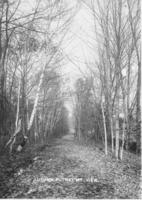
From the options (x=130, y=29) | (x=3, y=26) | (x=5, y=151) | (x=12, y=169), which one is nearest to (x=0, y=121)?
(x=5, y=151)

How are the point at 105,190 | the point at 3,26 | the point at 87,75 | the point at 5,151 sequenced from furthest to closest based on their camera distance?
1. the point at 87,75
2. the point at 5,151
3. the point at 3,26
4. the point at 105,190

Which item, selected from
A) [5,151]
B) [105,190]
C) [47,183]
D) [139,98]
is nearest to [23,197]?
[47,183]

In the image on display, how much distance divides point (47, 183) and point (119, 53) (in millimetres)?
5472

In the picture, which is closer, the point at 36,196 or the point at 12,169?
the point at 36,196

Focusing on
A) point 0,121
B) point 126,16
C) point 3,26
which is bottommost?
point 0,121

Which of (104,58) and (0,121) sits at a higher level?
(104,58)

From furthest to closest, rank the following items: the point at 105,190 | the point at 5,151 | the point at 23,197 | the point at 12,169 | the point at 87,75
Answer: the point at 87,75, the point at 5,151, the point at 12,169, the point at 105,190, the point at 23,197

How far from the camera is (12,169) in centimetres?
570

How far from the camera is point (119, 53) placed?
23.9ft

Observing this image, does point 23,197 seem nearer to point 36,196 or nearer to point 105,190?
point 36,196

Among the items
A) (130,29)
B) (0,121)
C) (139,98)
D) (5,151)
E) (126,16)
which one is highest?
(126,16)

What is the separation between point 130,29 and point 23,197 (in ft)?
22.9

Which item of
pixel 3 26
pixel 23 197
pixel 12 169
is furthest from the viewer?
pixel 12 169

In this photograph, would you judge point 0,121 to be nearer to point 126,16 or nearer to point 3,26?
point 3,26
